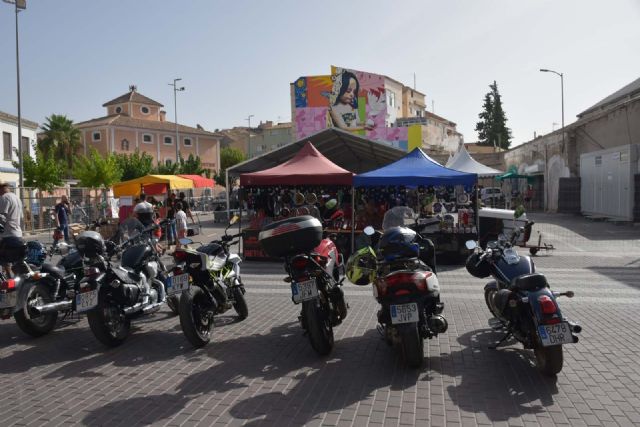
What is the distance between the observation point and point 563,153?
30062mm

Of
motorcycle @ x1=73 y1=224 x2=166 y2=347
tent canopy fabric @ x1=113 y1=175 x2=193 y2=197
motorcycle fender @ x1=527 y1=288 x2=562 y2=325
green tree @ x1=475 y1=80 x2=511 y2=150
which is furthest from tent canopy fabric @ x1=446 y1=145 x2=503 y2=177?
green tree @ x1=475 y1=80 x2=511 y2=150

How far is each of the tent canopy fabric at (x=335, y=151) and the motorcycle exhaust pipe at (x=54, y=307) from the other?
12.5m

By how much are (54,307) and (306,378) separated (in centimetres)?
333

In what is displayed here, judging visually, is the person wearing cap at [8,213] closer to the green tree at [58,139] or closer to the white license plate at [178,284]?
the white license plate at [178,284]

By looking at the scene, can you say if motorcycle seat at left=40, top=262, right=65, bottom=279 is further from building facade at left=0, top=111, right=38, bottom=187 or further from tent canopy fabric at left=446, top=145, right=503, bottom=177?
building facade at left=0, top=111, right=38, bottom=187

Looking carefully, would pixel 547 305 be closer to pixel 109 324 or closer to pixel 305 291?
pixel 305 291

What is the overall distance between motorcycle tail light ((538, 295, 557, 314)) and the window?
128 ft

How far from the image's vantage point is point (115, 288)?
5.91 m

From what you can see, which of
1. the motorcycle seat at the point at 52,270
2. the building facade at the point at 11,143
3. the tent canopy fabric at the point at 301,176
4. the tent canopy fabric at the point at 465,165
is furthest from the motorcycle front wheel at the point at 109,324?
the building facade at the point at 11,143

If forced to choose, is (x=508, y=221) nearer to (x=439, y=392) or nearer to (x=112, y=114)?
(x=439, y=392)

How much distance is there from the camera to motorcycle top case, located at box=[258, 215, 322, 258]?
5.34 m

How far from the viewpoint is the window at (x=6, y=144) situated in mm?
36219

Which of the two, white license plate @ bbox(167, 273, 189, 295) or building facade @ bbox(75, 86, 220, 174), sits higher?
building facade @ bbox(75, 86, 220, 174)

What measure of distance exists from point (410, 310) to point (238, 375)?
1.66 metres
